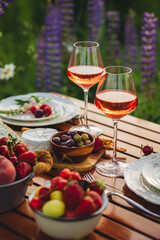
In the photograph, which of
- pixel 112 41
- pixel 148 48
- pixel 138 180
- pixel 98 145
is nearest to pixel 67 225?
pixel 138 180

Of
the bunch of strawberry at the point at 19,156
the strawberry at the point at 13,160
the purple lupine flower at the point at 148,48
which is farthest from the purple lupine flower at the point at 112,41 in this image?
the strawberry at the point at 13,160

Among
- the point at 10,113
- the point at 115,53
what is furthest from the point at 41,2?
the point at 10,113

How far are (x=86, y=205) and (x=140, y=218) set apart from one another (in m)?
0.32

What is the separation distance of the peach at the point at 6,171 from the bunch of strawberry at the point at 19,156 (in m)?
0.05

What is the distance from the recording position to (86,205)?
106 centimetres

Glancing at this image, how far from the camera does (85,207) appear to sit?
41.8 inches

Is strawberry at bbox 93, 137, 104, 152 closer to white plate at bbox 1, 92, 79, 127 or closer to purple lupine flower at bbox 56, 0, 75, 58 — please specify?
white plate at bbox 1, 92, 79, 127

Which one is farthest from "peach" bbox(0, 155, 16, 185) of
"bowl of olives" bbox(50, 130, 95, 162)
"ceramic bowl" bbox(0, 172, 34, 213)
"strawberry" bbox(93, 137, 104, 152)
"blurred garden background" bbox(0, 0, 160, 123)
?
"blurred garden background" bbox(0, 0, 160, 123)

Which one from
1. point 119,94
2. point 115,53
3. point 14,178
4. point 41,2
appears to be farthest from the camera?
point 41,2

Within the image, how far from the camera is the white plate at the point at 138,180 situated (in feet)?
4.41

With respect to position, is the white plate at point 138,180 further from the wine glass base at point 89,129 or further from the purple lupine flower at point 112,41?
the purple lupine flower at point 112,41

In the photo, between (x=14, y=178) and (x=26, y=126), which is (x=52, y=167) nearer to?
(x=14, y=178)

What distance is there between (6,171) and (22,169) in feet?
0.25

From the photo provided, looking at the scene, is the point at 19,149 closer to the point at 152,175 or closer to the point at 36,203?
the point at 36,203
